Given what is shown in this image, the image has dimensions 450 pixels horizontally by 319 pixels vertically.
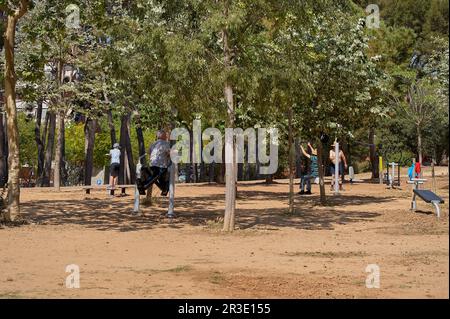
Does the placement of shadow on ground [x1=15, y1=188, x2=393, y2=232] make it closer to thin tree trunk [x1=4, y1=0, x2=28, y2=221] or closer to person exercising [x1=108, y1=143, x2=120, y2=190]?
thin tree trunk [x1=4, y1=0, x2=28, y2=221]

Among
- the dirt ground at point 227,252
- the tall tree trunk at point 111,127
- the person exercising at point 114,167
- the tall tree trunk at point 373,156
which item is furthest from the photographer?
the tall tree trunk at point 373,156

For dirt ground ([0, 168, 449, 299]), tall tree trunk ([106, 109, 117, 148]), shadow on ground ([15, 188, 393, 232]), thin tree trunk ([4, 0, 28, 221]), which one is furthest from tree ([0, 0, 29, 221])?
tall tree trunk ([106, 109, 117, 148])

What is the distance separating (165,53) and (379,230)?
5.32 meters

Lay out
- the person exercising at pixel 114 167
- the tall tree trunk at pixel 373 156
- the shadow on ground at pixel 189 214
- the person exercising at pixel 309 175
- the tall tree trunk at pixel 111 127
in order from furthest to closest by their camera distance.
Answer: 1. the tall tree trunk at pixel 373 156
2. the tall tree trunk at pixel 111 127
3. the person exercising at pixel 309 175
4. the person exercising at pixel 114 167
5. the shadow on ground at pixel 189 214

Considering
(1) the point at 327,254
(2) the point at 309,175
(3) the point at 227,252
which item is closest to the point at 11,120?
(3) the point at 227,252

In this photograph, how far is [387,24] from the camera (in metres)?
39.0

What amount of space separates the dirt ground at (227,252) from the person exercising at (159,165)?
2.68ft

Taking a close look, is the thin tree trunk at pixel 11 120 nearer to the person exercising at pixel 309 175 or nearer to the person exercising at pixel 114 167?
the person exercising at pixel 114 167

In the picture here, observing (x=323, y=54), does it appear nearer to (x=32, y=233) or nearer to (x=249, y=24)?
(x=249, y=24)

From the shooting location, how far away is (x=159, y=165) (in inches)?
722

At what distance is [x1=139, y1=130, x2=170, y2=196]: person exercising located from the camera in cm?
1831

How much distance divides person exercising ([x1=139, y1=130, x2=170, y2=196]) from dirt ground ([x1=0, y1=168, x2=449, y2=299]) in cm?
82

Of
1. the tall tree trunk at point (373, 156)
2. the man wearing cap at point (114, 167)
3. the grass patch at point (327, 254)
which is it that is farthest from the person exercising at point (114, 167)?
the tall tree trunk at point (373, 156)

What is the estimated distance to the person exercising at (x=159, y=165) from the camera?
1831 centimetres
